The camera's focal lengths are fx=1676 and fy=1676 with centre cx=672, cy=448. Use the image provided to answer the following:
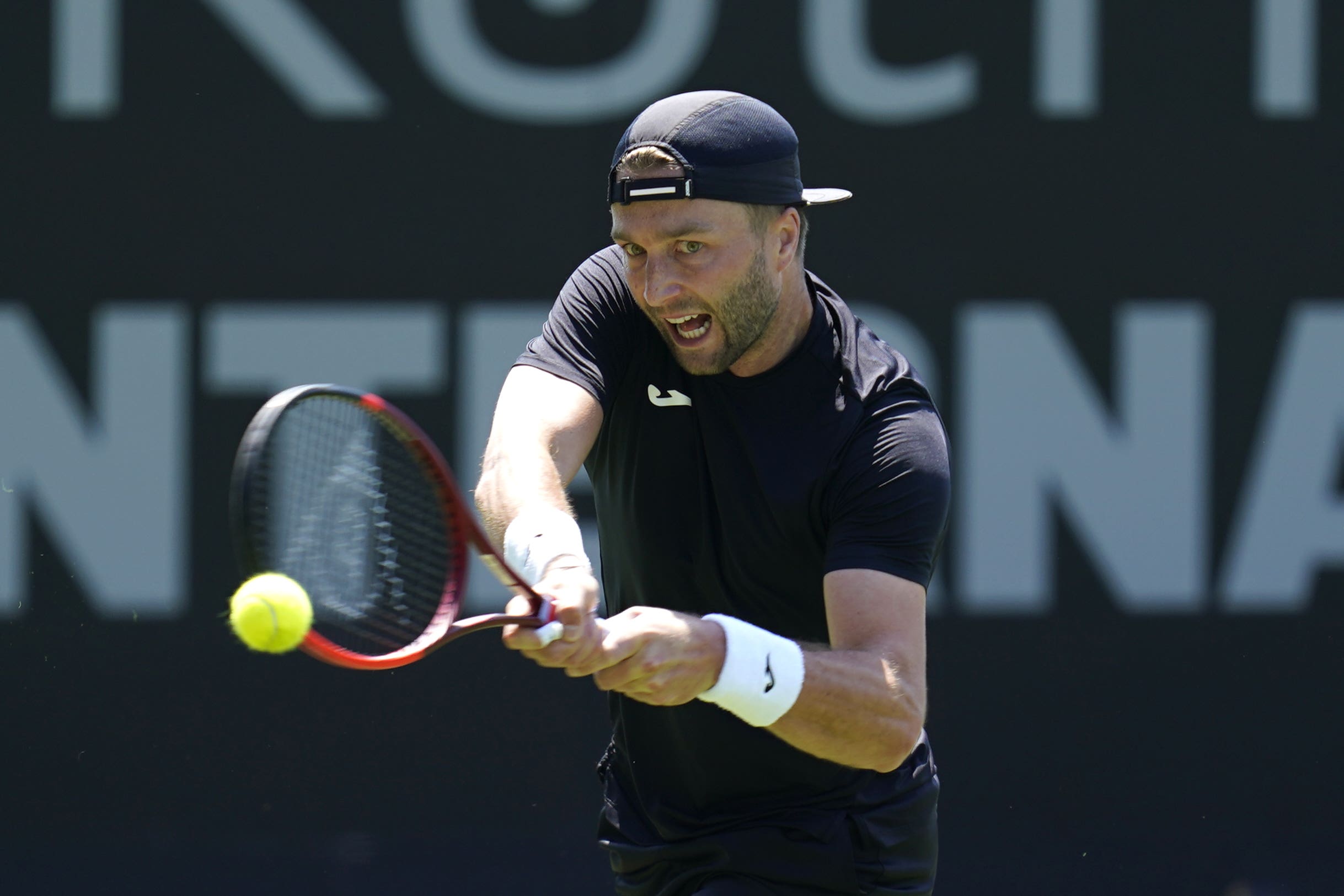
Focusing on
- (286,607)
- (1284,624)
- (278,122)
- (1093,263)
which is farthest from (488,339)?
(286,607)

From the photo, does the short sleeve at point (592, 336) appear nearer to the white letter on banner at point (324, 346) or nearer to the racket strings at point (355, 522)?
the racket strings at point (355, 522)

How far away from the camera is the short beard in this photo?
245 cm

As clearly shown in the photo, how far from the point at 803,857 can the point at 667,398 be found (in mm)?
723

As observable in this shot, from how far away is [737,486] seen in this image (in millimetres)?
2494

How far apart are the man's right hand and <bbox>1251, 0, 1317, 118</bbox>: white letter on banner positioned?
3.11 metres

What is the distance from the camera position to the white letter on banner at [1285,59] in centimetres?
441

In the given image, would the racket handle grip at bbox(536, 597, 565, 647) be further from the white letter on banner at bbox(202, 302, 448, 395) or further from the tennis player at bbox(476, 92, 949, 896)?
the white letter on banner at bbox(202, 302, 448, 395)

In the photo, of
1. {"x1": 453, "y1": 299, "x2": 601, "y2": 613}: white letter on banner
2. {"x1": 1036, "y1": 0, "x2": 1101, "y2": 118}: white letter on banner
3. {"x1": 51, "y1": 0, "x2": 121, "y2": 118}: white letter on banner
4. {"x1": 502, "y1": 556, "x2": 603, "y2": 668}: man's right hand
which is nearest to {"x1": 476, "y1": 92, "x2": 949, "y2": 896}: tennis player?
{"x1": 502, "y1": 556, "x2": 603, "y2": 668}: man's right hand

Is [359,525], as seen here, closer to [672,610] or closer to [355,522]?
[355,522]

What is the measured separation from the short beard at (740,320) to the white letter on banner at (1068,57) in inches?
85.1

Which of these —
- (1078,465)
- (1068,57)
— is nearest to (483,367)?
(1078,465)

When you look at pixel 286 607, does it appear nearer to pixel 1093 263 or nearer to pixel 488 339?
pixel 488 339

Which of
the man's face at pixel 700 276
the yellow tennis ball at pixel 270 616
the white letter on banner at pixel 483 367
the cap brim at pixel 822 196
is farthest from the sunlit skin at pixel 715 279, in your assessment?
the white letter on banner at pixel 483 367

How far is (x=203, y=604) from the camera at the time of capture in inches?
169
